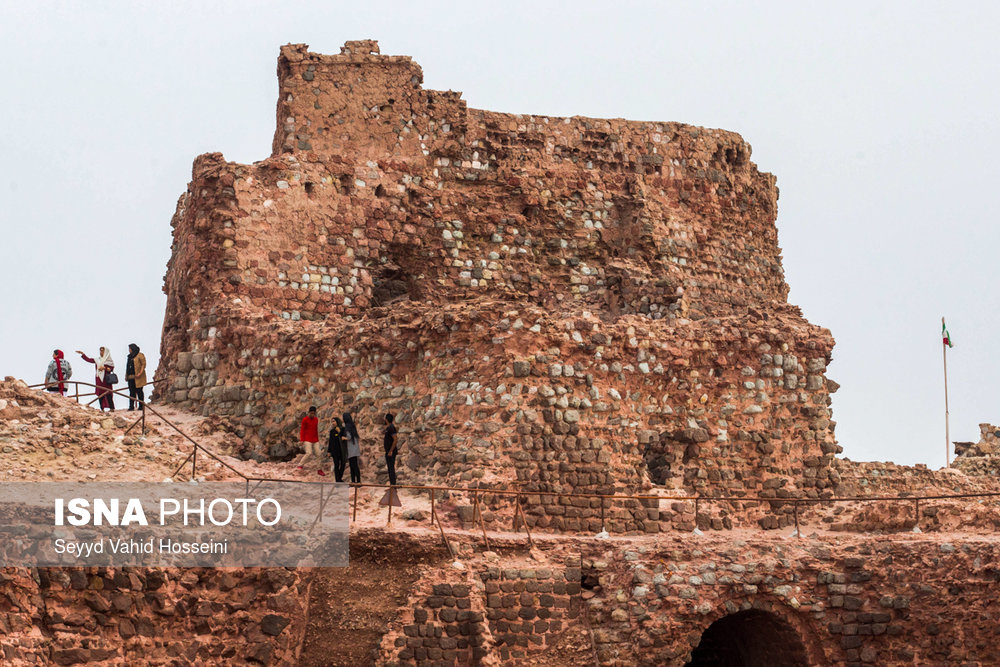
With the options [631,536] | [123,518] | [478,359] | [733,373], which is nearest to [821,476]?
[733,373]

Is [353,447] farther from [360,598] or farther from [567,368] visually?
[360,598]

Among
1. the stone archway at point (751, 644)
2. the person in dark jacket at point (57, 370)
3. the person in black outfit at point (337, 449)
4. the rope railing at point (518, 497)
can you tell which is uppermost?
the person in dark jacket at point (57, 370)

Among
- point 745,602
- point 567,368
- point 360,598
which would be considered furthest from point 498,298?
point 360,598

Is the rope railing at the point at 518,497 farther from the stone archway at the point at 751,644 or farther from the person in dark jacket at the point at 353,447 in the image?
the stone archway at the point at 751,644

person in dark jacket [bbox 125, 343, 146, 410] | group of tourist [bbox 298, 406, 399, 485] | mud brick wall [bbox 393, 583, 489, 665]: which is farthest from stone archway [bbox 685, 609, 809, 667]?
person in dark jacket [bbox 125, 343, 146, 410]

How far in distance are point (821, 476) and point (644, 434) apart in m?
3.41

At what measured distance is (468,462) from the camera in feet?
77.4

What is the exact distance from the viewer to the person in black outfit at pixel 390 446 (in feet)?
76.9

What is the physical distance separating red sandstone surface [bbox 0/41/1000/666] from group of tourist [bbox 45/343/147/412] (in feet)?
3.04

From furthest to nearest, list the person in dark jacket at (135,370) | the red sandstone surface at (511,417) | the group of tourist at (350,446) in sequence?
the person in dark jacket at (135,370), the group of tourist at (350,446), the red sandstone surface at (511,417)

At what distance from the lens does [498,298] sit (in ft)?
94.9

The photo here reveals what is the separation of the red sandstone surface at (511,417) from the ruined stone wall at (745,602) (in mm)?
40

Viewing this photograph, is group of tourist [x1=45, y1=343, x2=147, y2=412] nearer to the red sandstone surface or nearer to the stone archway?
the red sandstone surface

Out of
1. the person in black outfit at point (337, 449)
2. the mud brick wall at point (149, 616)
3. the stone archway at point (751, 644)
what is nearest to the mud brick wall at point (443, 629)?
the mud brick wall at point (149, 616)
